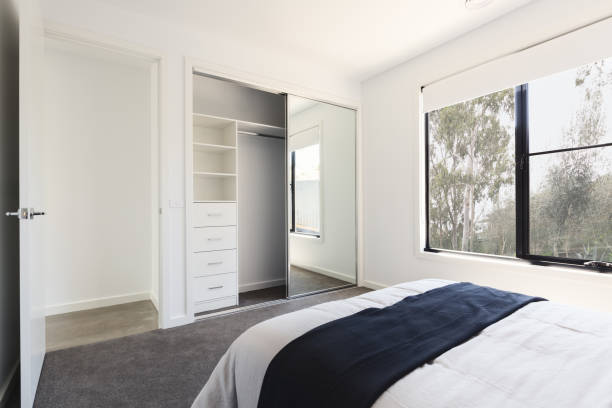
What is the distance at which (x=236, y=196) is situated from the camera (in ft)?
10.6

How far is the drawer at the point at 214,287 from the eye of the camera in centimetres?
295

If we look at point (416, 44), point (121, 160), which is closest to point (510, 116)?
point (416, 44)

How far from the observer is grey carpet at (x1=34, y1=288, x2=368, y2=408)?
171 centimetres

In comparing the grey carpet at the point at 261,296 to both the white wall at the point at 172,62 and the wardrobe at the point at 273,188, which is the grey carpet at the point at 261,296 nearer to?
the wardrobe at the point at 273,188

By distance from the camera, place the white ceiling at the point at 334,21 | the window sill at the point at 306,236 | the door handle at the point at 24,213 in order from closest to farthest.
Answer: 1. the door handle at the point at 24,213
2. the white ceiling at the point at 334,21
3. the window sill at the point at 306,236

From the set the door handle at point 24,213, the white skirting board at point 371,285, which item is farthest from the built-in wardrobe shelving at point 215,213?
the white skirting board at point 371,285

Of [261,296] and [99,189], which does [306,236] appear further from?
[99,189]

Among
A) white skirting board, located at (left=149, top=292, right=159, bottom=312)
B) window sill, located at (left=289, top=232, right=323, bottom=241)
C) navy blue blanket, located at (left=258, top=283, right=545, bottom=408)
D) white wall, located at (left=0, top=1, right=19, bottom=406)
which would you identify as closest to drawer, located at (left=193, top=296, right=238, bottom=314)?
white skirting board, located at (left=149, top=292, right=159, bottom=312)

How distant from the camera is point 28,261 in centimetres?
147

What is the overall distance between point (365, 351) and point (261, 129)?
3.07 m

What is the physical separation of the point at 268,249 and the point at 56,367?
90.1 inches

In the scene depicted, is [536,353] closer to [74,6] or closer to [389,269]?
[389,269]

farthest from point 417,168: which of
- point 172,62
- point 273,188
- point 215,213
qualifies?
point 172,62

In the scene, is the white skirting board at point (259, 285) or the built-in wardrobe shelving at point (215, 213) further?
the white skirting board at point (259, 285)
